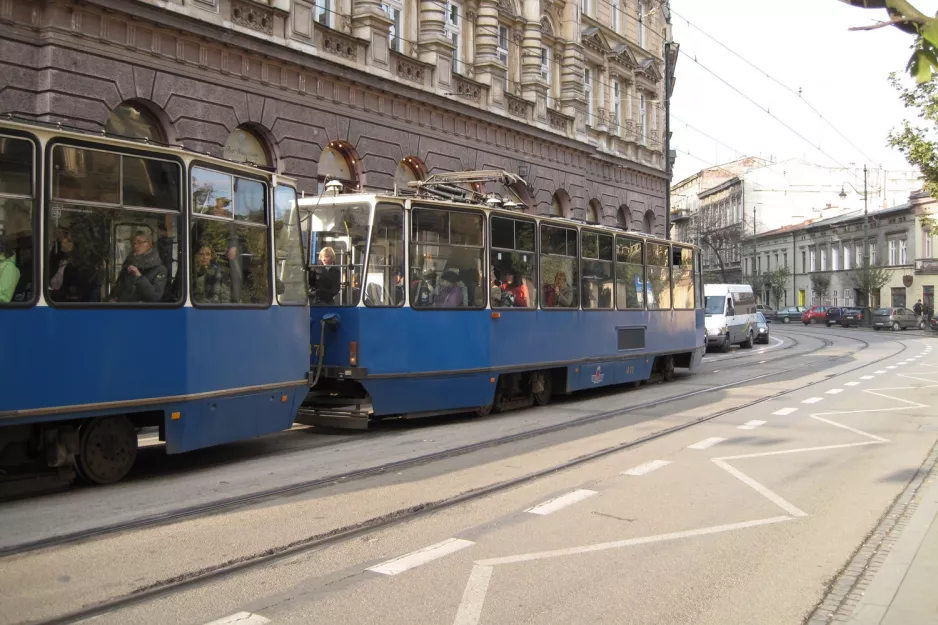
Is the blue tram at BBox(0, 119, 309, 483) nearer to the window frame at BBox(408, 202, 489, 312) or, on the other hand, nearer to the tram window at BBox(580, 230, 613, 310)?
the window frame at BBox(408, 202, 489, 312)

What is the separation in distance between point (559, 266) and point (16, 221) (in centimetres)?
933

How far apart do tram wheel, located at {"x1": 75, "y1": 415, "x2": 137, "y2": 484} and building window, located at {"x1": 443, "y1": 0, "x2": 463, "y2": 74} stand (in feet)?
64.6

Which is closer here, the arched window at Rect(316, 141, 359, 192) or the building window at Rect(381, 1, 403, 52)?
the arched window at Rect(316, 141, 359, 192)

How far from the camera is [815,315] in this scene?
218 feet

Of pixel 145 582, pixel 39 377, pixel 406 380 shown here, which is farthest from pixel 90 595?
pixel 406 380

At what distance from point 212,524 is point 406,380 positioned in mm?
5182

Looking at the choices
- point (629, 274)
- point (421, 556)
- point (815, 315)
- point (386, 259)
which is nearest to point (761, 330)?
point (629, 274)

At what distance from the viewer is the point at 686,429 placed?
1215 cm

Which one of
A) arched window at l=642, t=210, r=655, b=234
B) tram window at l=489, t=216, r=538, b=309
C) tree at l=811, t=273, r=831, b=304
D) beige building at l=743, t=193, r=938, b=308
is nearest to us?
tram window at l=489, t=216, r=538, b=309

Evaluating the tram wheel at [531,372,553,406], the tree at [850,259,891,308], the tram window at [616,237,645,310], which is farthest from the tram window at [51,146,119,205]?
the tree at [850,259,891,308]

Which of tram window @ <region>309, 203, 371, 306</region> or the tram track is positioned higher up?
tram window @ <region>309, 203, 371, 306</region>

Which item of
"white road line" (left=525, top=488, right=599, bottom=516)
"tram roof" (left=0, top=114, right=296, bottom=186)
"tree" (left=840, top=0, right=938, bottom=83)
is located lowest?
"white road line" (left=525, top=488, right=599, bottom=516)

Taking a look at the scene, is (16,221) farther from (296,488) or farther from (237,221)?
(296,488)

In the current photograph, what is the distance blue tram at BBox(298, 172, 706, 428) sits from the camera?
11.4 m
